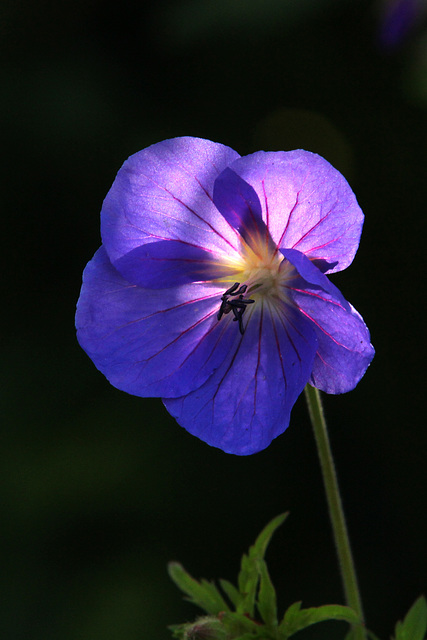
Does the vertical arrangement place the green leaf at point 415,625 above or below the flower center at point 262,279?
below

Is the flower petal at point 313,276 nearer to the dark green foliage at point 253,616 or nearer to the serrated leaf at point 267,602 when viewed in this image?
the dark green foliage at point 253,616

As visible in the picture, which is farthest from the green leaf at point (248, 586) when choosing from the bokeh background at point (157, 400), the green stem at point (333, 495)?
the bokeh background at point (157, 400)

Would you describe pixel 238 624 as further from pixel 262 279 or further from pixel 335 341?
pixel 262 279

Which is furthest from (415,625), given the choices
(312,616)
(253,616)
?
(253,616)

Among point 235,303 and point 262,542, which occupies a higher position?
point 235,303

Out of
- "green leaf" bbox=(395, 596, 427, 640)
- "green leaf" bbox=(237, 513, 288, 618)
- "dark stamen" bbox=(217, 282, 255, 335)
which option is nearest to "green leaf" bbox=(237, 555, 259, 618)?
"green leaf" bbox=(237, 513, 288, 618)

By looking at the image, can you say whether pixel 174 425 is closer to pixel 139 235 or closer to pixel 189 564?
pixel 189 564
